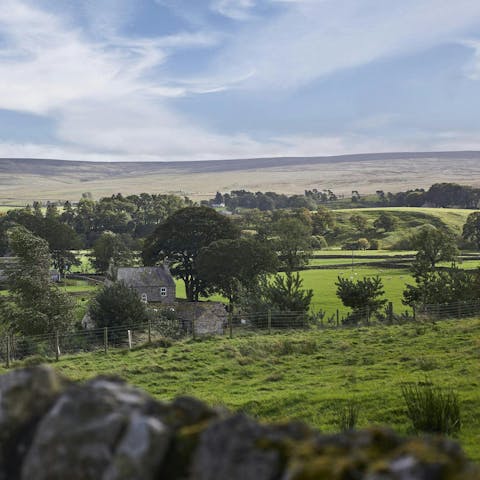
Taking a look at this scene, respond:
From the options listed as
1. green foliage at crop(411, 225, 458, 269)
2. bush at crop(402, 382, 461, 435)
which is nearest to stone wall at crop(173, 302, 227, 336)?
green foliage at crop(411, 225, 458, 269)

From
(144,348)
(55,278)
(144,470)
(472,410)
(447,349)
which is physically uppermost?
(144,470)

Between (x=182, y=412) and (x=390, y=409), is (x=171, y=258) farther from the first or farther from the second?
(x=182, y=412)

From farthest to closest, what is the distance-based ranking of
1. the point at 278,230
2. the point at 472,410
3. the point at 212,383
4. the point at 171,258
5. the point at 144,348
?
1. the point at 278,230
2. the point at 171,258
3. the point at 144,348
4. the point at 212,383
5. the point at 472,410

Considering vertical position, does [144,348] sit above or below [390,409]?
below

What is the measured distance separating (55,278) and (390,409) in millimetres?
77798

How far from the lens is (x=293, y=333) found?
1212 inches

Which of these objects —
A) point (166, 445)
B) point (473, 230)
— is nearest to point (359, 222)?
point (473, 230)

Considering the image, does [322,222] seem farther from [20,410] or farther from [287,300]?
[20,410]

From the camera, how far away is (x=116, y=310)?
3784cm

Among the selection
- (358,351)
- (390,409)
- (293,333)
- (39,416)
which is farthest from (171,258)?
(39,416)

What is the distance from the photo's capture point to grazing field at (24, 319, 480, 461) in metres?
12.5

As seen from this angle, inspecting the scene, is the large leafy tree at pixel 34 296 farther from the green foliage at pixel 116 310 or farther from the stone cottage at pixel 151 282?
the stone cottage at pixel 151 282

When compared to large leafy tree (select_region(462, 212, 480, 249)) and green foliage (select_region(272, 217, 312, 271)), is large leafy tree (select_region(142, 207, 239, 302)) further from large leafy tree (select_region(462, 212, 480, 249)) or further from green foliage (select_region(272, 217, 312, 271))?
large leafy tree (select_region(462, 212, 480, 249))

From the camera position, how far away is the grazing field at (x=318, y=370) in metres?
12.5
